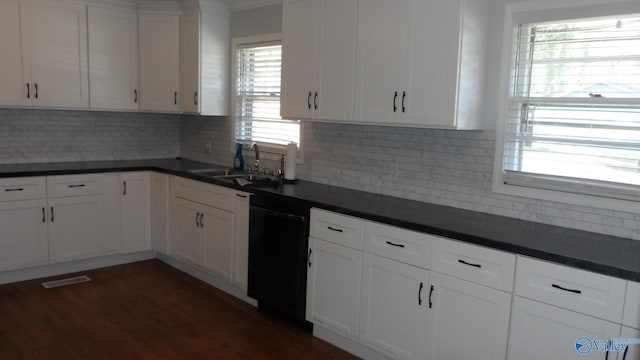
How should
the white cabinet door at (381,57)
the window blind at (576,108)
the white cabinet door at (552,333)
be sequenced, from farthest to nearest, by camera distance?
the white cabinet door at (381,57), the window blind at (576,108), the white cabinet door at (552,333)

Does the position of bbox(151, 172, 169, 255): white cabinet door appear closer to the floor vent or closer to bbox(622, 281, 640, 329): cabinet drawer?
the floor vent

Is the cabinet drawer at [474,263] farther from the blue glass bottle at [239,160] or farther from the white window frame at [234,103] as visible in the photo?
the blue glass bottle at [239,160]

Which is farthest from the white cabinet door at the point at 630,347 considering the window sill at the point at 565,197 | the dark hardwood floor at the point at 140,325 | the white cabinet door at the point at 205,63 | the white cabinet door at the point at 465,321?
the white cabinet door at the point at 205,63

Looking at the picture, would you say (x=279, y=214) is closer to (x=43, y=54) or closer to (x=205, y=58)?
(x=205, y=58)

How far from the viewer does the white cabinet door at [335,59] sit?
3475 mm

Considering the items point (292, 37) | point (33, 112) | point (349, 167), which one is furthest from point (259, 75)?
point (33, 112)

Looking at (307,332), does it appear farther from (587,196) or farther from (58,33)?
(58,33)

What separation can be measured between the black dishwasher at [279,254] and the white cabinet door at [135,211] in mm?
1617

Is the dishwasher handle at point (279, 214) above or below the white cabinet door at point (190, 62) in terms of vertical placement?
below

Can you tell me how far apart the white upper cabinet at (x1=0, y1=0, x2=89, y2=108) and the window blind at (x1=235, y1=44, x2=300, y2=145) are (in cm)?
144

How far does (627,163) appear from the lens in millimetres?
2713

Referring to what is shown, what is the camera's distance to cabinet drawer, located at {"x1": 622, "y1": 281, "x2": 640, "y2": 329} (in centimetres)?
212

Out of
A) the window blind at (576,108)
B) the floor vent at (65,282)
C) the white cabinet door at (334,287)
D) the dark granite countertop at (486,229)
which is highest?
the window blind at (576,108)

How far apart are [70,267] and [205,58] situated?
226 cm
